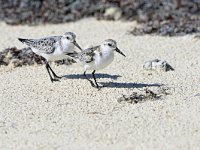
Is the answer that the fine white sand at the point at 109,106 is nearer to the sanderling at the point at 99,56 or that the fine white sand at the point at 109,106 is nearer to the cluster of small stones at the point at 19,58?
the cluster of small stones at the point at 19,58

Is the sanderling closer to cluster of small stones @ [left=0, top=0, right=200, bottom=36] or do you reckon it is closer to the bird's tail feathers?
the bird's tail feathers

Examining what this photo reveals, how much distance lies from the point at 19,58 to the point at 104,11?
360cm

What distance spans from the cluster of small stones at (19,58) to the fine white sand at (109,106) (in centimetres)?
18

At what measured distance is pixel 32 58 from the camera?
36.4 ft

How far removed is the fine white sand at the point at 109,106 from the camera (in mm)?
7469

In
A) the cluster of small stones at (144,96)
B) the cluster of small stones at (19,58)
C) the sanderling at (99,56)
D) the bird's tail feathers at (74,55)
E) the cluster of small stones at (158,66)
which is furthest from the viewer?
the cluster of small stones at (19,58)

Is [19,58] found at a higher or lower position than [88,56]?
lower

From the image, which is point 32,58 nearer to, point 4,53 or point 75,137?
point 4,53

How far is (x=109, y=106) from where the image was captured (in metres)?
8.73

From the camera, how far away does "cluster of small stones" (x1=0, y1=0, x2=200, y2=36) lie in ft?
44.3

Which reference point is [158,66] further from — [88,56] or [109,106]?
[109,106]

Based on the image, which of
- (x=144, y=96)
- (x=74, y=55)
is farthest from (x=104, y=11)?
(x=144, y=96)

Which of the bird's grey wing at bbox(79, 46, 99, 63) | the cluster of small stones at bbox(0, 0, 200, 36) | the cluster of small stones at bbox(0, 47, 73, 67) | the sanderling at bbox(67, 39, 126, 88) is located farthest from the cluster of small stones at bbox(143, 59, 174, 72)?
the cluster of small stones at bbox(0, 0, 200, 36)

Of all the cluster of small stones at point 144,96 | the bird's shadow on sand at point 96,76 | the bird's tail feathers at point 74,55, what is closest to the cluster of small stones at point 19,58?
the bird's shadow on sand at point 96,76
